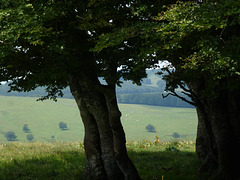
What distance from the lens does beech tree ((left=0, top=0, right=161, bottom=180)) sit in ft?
30.3

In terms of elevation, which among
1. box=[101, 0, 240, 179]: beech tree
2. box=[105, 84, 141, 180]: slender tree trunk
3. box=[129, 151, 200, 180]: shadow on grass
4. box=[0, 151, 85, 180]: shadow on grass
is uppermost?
box=[101, 0, 240, 179]: beech tree

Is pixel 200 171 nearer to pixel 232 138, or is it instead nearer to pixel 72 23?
pixel 232 138

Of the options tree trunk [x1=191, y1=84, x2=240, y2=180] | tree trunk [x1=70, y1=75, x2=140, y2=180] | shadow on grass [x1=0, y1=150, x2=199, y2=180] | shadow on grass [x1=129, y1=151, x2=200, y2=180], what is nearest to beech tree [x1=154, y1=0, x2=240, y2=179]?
tree trunk [x1=191, y1=84, x2=240, y2=180]

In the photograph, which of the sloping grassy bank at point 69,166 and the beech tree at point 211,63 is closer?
the beech tree at point 211,63

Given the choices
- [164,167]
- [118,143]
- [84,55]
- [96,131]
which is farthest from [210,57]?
[164,167]

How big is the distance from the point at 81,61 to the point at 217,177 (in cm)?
764

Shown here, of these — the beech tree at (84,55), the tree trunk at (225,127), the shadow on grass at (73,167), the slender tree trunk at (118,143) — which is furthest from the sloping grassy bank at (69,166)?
the tree trunk at (225,127)

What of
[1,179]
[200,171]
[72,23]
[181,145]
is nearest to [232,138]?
[200,171]

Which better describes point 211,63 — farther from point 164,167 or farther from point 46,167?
point 46,167

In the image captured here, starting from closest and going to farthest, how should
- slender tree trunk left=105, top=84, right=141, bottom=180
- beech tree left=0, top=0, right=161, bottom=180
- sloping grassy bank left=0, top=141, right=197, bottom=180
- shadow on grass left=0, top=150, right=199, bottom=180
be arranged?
beech tree left=0, top=0, right=161, bottom=180, slender tree trunk left=105, top=84, right=141, bottom=180, shadow on grass left=0, top=150, right=199, bottom=180, sloping grassy bank left=0, top=141, right=197, bottom=180

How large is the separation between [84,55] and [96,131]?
3.68 meters

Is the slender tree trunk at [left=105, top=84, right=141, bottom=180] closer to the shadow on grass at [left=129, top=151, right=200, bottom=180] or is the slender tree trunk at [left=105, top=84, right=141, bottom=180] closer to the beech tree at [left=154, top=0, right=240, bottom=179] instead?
the shadow on grass at [left=129, top=151, right=200, bottom=180]

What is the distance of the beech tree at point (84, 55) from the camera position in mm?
9233

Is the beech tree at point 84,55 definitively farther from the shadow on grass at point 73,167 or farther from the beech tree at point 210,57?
the shadow on grass at point 73,167
